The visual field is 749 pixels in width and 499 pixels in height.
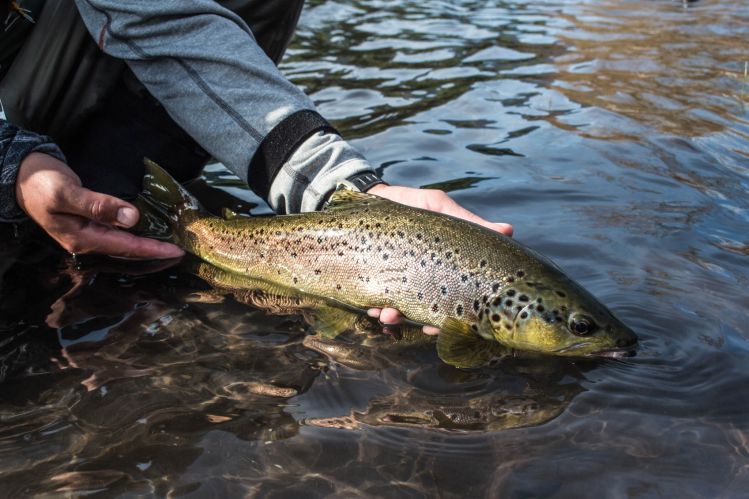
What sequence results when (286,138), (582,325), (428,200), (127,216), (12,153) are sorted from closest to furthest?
(582,325), (12,153), (127,216), (428,200), (286,138)

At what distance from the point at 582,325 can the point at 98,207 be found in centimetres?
225

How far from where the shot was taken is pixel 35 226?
433 cm

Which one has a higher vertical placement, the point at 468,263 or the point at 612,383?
the point at 468,263

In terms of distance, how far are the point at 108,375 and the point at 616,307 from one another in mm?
2328

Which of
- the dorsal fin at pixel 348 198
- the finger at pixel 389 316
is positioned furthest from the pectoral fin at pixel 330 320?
the dorsal fin at pixel 348 198

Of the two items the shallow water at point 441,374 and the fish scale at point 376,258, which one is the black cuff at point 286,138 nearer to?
the fish scale at point 376,258

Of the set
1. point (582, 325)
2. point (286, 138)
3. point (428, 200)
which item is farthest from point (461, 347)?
point (286, 138)

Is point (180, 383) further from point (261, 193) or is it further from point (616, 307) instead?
point (616, 307)

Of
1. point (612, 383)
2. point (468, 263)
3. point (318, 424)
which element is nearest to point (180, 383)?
point (318, 424)

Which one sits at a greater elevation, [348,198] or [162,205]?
[348,198]

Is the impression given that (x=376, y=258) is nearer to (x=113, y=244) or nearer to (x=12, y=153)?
(x=113, y=244)

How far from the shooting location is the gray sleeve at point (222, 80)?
12.3 feet

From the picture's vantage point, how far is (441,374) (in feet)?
10.1

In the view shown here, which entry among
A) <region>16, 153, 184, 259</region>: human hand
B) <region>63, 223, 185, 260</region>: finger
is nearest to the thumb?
<region>16, 153, 184, 259</region>: human hand
